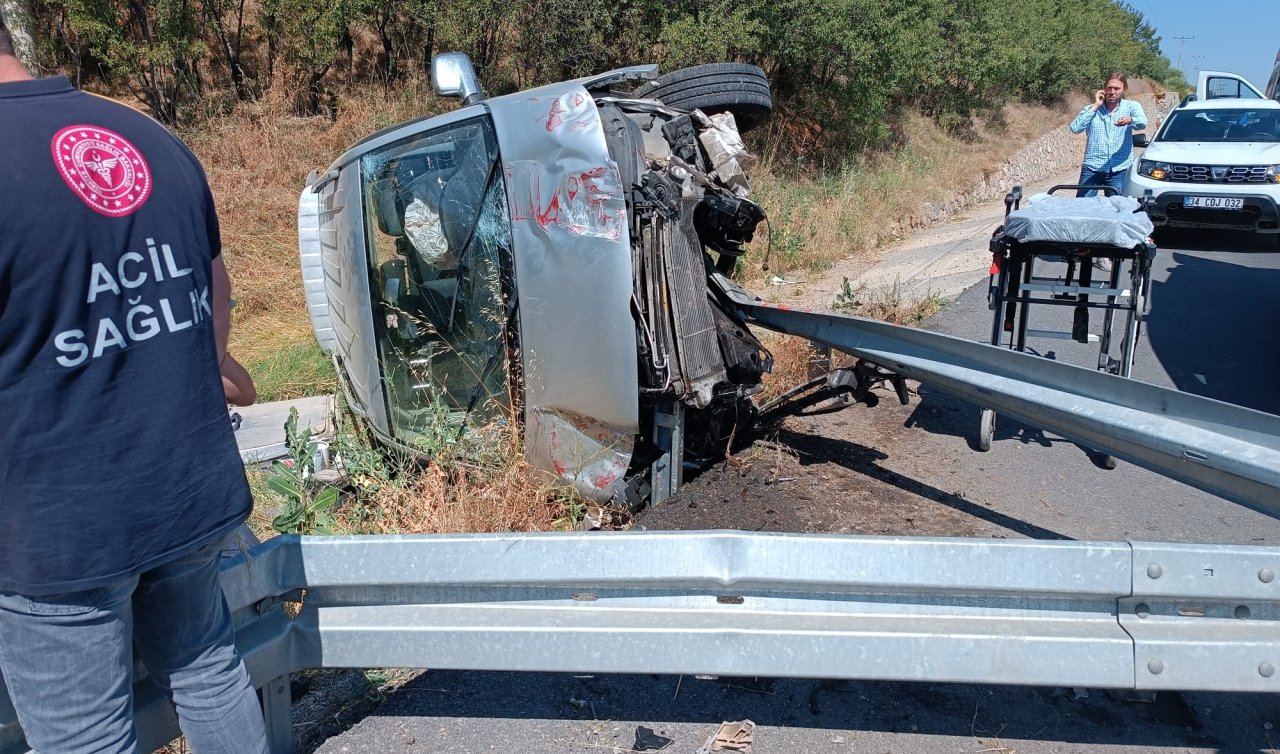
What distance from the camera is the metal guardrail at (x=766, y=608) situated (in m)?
2.59

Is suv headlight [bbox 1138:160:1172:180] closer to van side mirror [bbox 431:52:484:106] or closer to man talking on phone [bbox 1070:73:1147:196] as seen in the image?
man talking on phone [bbox 1070:73:1147:196]

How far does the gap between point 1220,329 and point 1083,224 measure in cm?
387

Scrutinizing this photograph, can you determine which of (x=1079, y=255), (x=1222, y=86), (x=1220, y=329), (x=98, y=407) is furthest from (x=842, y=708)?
(x=1222, y=86)

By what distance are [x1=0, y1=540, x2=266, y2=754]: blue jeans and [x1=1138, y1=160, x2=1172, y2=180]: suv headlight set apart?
488 inches

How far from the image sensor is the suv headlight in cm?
1173

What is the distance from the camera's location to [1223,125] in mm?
12602

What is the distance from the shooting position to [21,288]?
1.84 metres

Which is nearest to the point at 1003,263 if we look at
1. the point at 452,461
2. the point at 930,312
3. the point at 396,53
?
the point at 930,312

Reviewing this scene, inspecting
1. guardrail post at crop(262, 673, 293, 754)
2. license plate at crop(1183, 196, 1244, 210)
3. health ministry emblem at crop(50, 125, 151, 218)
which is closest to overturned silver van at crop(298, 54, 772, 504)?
guardrail post at crop(262, 673, 293, 754)

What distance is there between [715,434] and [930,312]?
4.47 m

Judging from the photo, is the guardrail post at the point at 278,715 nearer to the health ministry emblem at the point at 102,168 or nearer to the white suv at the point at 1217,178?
the health ministry emblem at the point at 102,168

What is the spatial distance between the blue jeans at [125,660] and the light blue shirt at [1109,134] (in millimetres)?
9449

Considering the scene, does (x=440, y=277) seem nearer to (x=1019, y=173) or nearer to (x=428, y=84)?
(x=428, y=84)

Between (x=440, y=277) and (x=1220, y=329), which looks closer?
(x=440, y=277)
